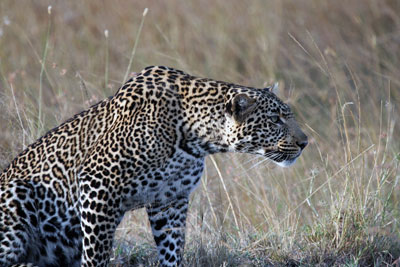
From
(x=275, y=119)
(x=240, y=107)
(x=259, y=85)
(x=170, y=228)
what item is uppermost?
(x=259, y=85)

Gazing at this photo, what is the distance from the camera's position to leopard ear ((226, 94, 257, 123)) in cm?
561

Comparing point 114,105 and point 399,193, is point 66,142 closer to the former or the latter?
point 114,105

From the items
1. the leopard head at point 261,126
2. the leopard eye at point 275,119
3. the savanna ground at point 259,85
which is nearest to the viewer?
the leopard head at point 261,126

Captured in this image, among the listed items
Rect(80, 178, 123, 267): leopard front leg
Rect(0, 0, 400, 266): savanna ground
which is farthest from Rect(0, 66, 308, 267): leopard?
Rect(0, 0, 400, 266): savanna ground

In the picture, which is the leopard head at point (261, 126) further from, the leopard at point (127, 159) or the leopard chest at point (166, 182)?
the leopard chest at point (166, 182)

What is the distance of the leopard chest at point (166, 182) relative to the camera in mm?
5547

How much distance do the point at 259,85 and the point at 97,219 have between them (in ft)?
21.2

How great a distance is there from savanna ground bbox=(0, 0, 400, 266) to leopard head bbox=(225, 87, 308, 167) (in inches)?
30.2

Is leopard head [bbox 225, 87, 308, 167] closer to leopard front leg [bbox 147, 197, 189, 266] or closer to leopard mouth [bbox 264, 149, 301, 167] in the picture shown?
leopard mouth [bbox 264, 149, 301, 167]

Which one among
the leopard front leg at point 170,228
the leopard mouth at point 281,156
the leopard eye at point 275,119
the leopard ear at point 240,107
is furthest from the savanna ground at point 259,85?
the leopard ear at point 240,107

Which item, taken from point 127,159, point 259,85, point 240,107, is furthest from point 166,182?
point 259,85

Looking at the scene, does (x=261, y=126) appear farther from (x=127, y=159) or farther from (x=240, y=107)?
(x=127, y=159)

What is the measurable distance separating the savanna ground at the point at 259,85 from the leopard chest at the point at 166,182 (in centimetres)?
67

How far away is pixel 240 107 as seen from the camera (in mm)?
5641
